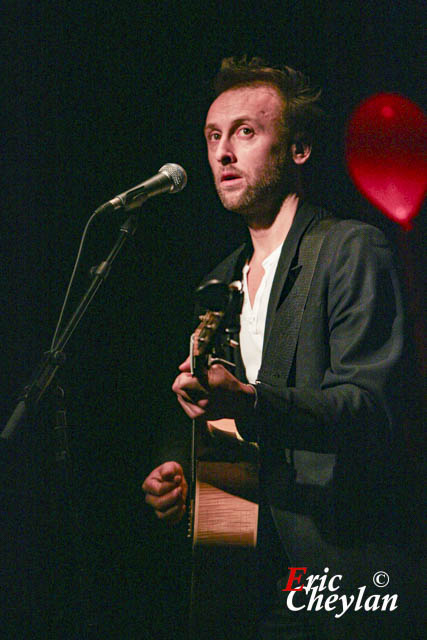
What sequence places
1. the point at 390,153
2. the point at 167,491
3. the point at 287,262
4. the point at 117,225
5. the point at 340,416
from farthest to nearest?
the point at 117,225, the point at 390,153, the point at 167,491, the point at 287,262, the point at 340,416

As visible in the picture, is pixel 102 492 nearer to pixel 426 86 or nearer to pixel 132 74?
pixel 132 74

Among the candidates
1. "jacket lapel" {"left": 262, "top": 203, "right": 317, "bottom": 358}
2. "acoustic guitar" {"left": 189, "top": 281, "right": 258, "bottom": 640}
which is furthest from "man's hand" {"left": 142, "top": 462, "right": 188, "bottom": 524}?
"jacket lapel" {"left": 262, "top": 203, "right": 317, "bottom": 358}

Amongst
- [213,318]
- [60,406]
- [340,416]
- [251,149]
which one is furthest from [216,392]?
[251,149]

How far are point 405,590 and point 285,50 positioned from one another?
1755 millimetres

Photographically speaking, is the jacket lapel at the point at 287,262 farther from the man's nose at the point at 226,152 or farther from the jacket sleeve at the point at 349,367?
the man's nose at the point at 226,152

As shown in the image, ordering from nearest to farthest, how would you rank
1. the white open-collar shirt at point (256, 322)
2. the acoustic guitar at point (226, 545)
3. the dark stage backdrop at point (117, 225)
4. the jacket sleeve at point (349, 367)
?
the jacket sleeve at point (349, 367), the acoustic guitar at point (226, 545), the white open-collar shirt at point (256, 322), the dark stage backdrop at point (117, 225)

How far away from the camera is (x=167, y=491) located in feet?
6.00

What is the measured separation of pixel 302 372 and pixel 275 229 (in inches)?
20.8

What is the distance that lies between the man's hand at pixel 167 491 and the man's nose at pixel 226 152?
100cm

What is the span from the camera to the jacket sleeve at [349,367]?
1426mm

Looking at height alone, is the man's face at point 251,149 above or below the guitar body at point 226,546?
above

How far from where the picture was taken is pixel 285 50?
1966mm

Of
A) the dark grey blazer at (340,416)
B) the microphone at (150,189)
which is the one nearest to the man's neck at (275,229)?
the dark grey blazer at (340,416)

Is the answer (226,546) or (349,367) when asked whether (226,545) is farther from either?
(349,367)
